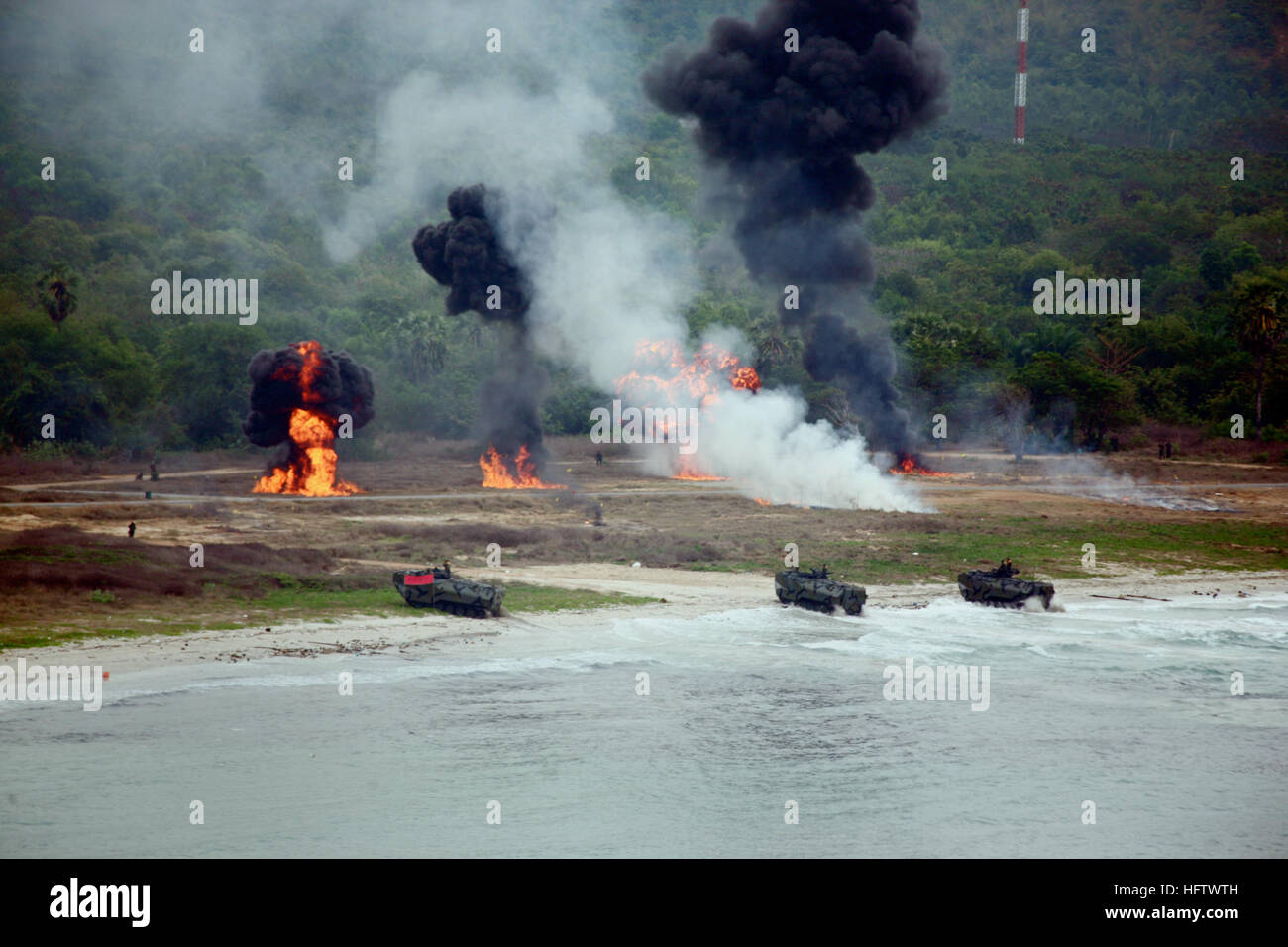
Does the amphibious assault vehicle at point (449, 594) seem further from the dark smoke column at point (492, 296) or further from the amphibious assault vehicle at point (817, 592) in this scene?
the dark smoke column at point (492, 296)

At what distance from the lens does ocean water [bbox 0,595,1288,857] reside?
Answer: 79.7 ft

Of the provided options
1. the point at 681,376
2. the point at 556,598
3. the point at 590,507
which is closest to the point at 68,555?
the point at 556,598

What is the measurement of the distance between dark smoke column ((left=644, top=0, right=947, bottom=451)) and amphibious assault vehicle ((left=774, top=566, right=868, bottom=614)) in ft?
152

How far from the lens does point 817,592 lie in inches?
1783

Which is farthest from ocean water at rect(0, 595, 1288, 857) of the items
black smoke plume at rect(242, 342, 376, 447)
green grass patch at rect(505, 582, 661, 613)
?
black smoke plume at rect(242, 342, 376, 447)

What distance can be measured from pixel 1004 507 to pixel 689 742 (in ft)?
160

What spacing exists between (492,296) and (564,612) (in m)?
45.9

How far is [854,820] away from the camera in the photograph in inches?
1012

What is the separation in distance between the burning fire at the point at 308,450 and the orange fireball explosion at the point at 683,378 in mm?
24798

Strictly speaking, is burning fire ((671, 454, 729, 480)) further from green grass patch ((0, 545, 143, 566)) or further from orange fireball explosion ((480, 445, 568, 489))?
green grass patch ((0, 545, 143, 566))

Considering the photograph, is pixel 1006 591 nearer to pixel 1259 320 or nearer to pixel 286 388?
pixel 286 388

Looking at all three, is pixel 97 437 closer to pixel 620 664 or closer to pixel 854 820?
pixel 620 664

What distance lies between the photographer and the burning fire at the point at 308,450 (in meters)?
82.3

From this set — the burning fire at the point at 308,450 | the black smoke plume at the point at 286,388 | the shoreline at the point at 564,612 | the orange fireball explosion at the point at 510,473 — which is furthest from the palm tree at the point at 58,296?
the shoreline at the point at 564,612
